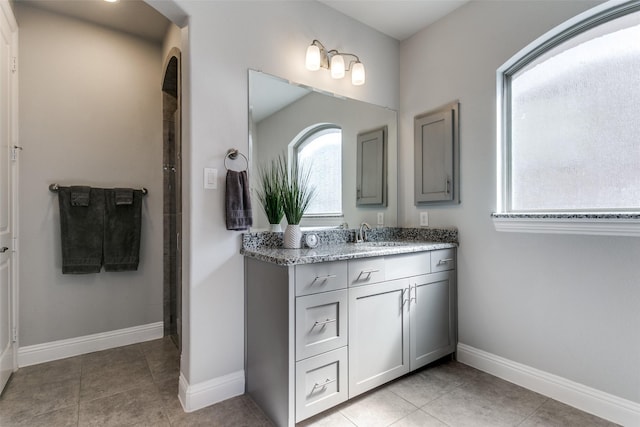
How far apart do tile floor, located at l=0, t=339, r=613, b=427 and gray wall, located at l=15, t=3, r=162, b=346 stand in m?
0.47

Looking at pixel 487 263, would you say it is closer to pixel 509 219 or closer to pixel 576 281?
pixel 509 219

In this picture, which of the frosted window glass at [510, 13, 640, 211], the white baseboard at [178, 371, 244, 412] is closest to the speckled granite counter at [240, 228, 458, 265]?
the frosted window glass at [510, 13, 640, 211]

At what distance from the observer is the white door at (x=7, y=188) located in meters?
1.89

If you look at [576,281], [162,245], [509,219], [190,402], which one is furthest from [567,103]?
[162,245]

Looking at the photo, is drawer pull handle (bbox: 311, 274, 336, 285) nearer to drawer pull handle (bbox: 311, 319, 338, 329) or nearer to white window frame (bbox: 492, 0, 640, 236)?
drawer pull handle (bbox: 311, 319, 338, 329)

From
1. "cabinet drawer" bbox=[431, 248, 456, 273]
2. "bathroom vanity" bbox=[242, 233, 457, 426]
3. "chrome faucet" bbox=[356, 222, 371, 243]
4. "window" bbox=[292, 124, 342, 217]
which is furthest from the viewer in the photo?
"chrome faucet" bbox=[356, 222, 371, 243]

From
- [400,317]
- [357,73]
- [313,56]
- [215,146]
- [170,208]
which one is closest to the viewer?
[215,146]

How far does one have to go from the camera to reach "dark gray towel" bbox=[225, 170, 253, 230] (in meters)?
1.79

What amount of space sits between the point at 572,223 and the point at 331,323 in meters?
1.47

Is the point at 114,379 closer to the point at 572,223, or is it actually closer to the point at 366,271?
the point at 366,271

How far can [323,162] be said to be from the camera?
7.87ft

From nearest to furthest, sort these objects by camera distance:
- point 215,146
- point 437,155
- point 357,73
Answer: point 215,146
point 357,73
point 437,155

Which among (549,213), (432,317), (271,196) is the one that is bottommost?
(432,317)

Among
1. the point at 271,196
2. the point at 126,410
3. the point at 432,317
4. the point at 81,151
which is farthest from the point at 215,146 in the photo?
the point at 432,317
